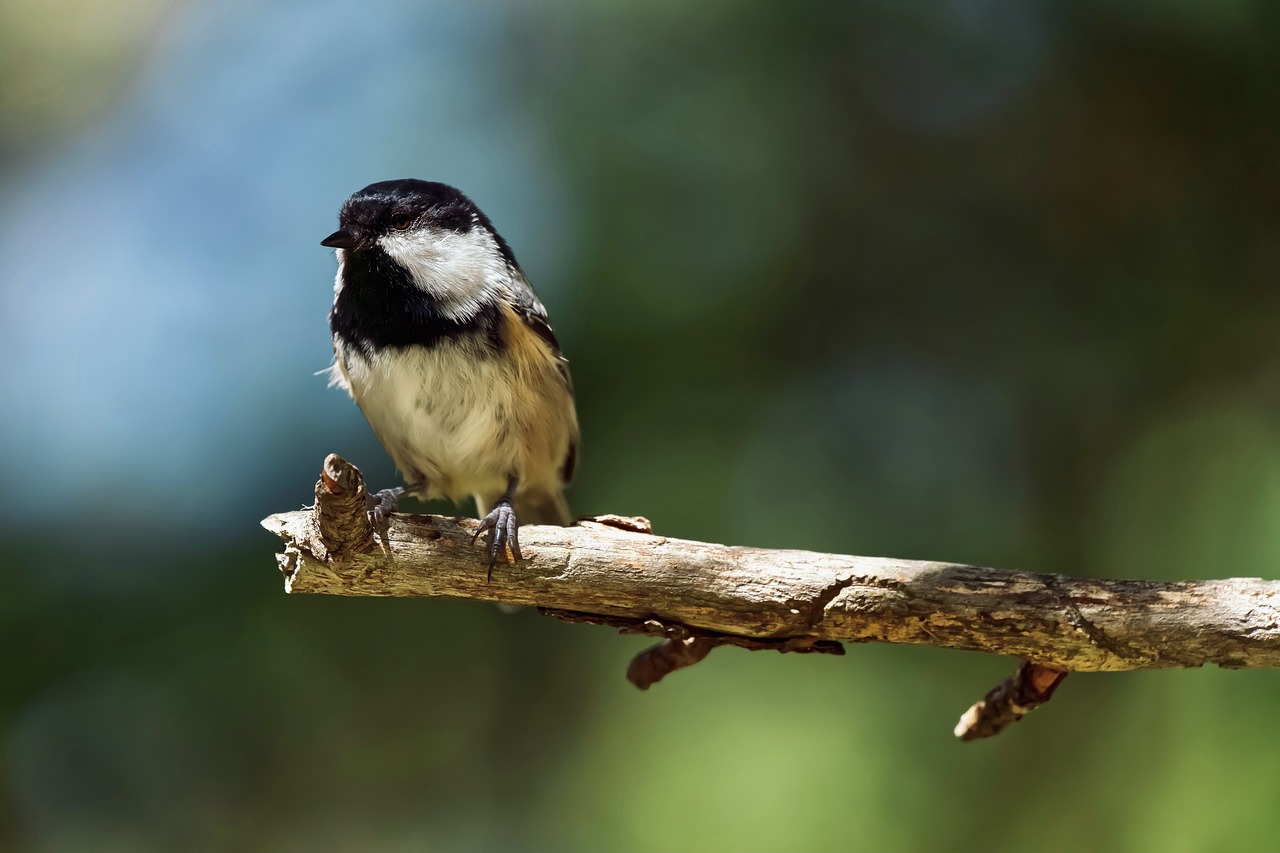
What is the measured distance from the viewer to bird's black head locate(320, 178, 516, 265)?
228 cm

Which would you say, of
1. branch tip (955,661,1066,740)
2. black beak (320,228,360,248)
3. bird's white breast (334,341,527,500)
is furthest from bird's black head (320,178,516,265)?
branch tip (955,661,1066,740)

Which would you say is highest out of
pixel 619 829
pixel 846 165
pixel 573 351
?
pixel 846 165

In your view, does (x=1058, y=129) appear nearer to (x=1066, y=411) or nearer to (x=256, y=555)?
(x=1066, y=411)

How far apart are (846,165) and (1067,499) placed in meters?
1.53

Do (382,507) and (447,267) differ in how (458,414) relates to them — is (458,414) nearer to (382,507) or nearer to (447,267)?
(447,267)

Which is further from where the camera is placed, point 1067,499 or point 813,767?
point 1067,499

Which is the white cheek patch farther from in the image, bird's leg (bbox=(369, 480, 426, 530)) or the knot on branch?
the knot on branch

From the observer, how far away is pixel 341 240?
2.23m

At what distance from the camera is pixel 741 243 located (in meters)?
3.63

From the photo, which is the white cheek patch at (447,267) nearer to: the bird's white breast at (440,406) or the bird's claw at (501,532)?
the bird's white breast at (440,406)

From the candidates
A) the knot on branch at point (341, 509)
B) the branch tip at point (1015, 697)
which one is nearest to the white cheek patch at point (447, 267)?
the knot on branch at point (341, 509)

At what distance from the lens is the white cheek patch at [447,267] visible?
228cm

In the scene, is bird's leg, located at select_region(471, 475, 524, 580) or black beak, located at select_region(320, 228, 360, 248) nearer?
bird's leg, located at select_region(471, 475, 524, 580)

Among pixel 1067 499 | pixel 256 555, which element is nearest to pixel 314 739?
pixel 256 555
